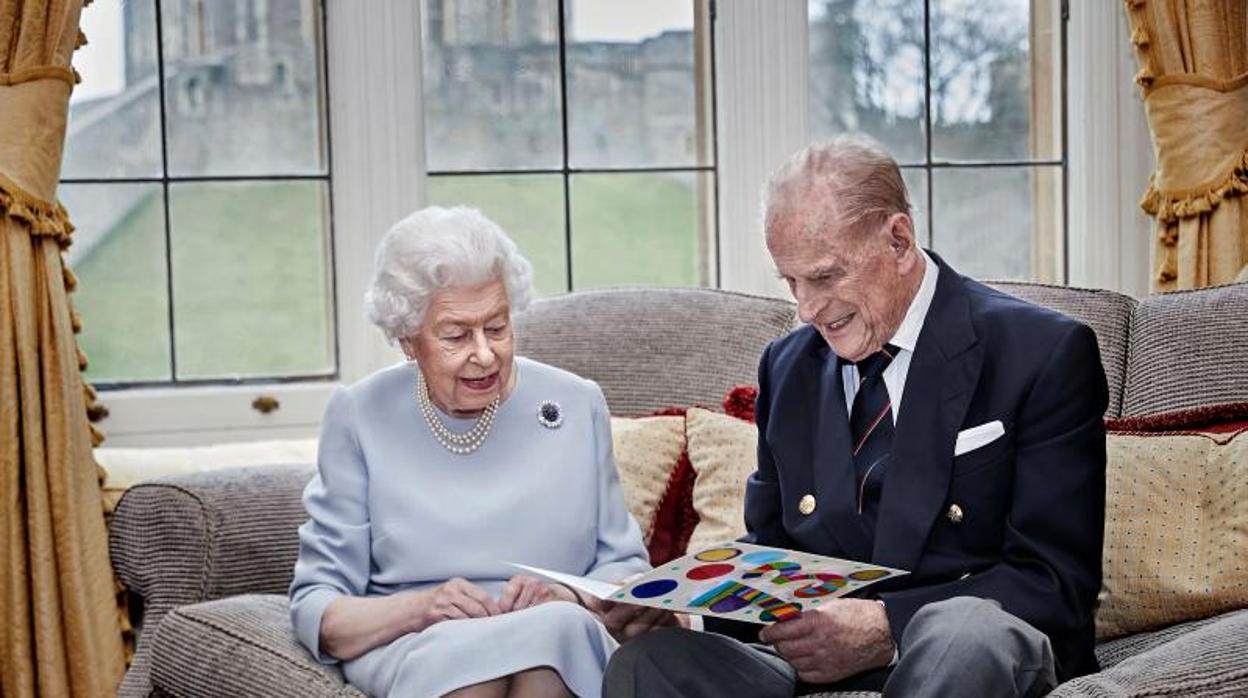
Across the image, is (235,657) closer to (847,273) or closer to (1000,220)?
(847,273)

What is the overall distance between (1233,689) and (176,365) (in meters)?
2.54

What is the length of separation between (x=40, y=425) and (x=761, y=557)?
6.17 feet

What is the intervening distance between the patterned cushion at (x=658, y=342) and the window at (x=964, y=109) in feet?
2.98

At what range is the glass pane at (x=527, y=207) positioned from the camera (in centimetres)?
378

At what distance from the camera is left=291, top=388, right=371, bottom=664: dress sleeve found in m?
2.39

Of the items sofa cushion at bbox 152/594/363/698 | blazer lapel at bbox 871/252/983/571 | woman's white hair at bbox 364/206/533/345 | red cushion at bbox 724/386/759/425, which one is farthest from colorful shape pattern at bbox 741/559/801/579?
red cushion at bbox 724/386/759/425

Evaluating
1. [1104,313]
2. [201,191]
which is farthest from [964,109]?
[201,191]

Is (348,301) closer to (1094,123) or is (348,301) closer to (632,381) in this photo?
(632,381)

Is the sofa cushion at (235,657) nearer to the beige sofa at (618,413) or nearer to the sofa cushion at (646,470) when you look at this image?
the beige sofa at (618,413)

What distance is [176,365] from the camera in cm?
370

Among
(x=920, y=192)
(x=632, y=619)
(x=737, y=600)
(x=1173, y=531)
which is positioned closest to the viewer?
(x=737, y=600)

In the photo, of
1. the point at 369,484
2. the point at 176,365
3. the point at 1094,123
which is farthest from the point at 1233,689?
the point at 176,365

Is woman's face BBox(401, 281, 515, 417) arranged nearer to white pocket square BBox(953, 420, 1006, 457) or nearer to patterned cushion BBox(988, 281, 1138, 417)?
white pocket square BBox(953, 420, 1006, 457)

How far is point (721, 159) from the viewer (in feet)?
12.5
